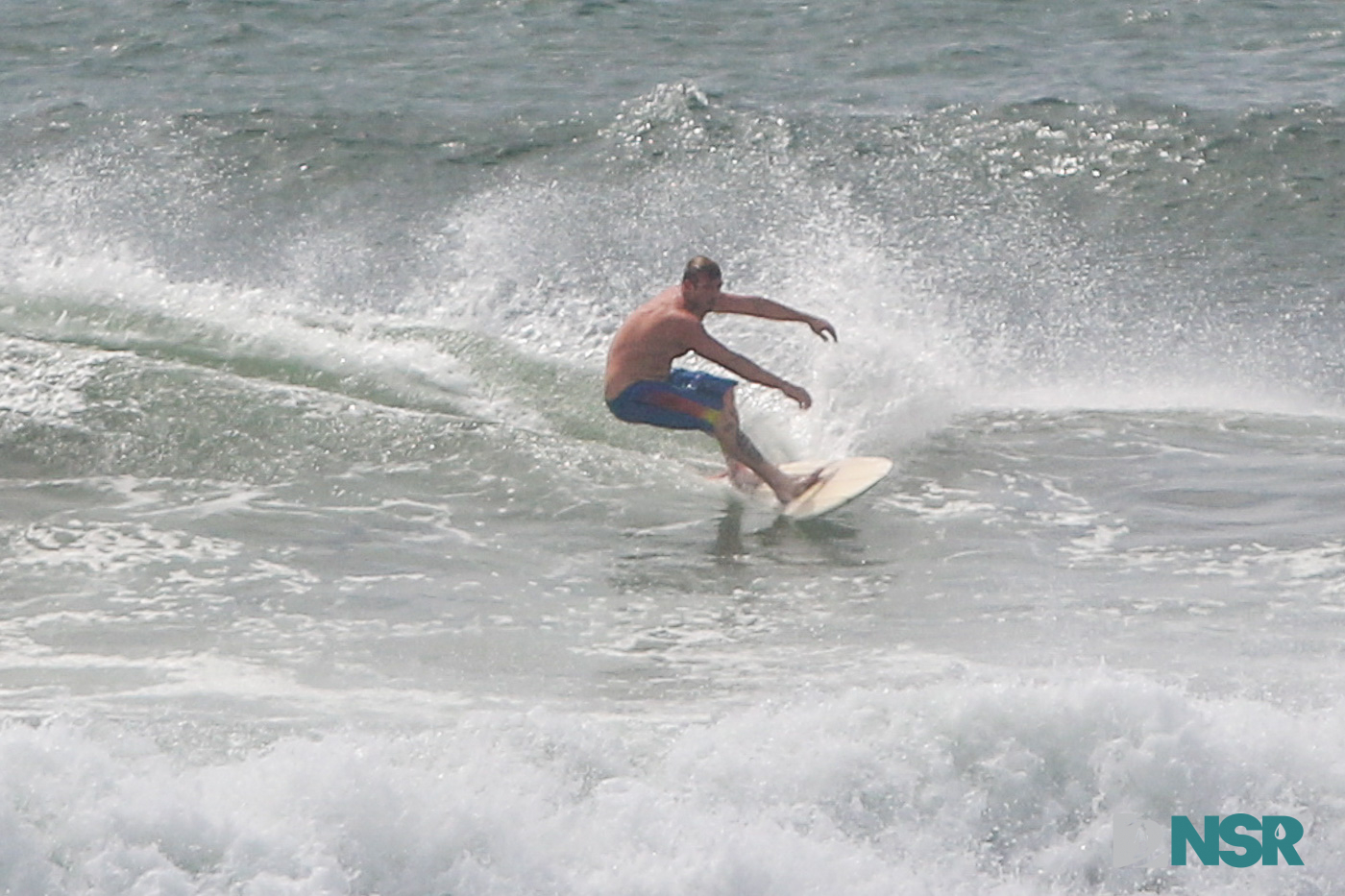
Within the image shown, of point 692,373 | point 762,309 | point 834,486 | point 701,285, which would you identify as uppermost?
point 701,285

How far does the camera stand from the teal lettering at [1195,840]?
209 inches

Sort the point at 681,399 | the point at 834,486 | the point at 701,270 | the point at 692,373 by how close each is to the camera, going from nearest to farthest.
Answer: the point at 701,270 < the point at 834,486 < the point at 681,399 < the point at 692,373

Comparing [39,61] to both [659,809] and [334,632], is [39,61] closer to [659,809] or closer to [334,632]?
[334,632]

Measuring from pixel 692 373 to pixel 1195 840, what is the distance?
4.00m

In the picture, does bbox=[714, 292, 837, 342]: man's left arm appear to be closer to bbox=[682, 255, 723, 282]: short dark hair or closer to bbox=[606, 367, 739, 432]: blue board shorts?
bbox=[682, 255, 723, 282]: short dark hair

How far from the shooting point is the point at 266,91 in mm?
16812

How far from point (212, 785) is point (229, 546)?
8.97 feet

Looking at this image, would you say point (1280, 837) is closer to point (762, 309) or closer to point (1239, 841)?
point (1239, 841)

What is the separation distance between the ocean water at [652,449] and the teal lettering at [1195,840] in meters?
0.08

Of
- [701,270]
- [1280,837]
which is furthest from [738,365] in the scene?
[1280,837]

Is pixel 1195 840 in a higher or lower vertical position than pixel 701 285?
lower

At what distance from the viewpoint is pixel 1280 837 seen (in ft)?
17.5

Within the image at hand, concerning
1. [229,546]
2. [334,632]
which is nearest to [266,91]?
[229,546]

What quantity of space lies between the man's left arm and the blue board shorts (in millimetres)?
349
